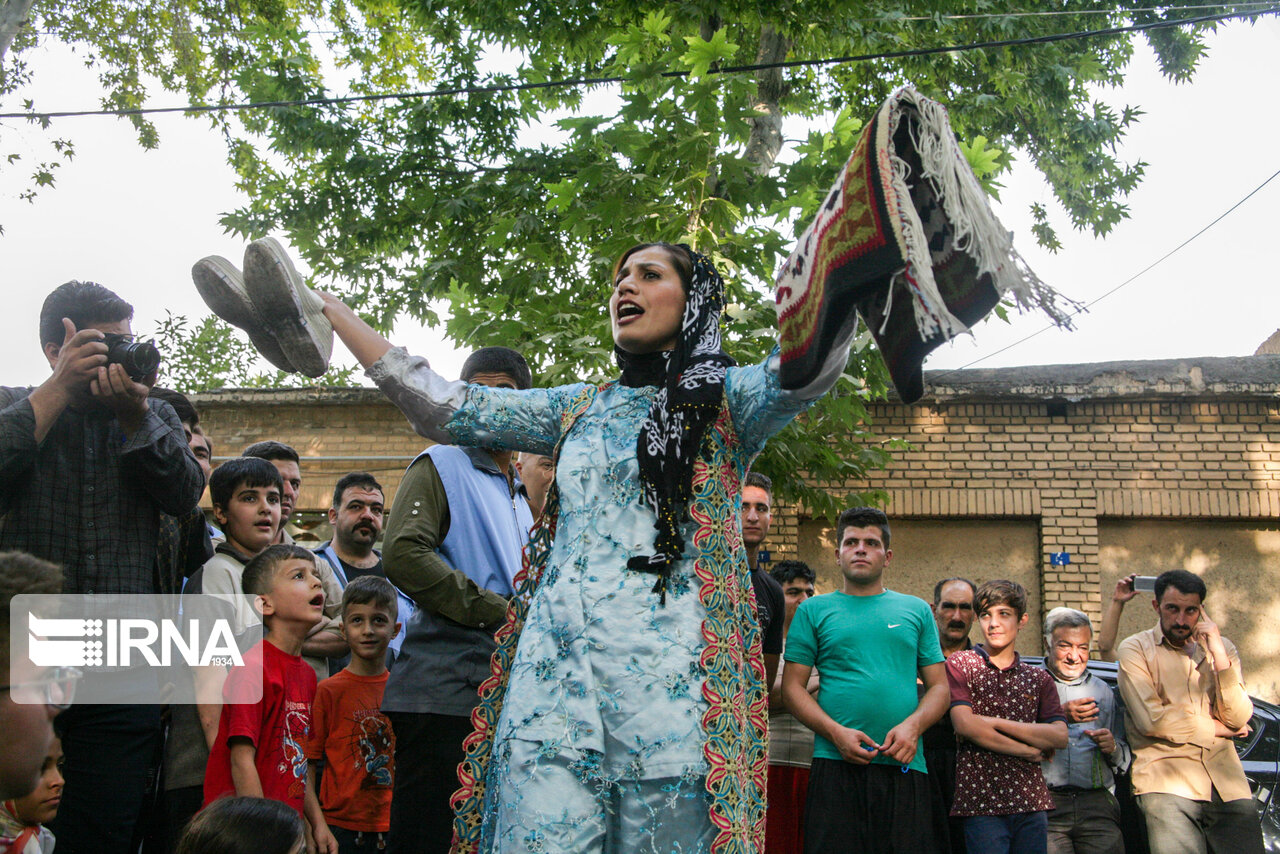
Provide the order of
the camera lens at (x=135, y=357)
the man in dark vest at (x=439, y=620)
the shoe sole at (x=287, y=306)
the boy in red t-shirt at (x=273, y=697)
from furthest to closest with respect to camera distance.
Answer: the man in dark vest at (x=439, y=620) → the boy in red t-shirt at (x=273, y=697) → the camera lens at (x=135, y=357) → the shoe sole at (x=287, y=306)

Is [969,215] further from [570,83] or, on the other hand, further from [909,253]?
[570,83]

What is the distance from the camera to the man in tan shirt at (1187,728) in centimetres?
487

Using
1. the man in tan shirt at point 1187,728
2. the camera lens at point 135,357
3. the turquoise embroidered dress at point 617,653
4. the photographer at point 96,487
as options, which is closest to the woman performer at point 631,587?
the turquoise embroidered dress at point 617,653

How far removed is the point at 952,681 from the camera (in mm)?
4801

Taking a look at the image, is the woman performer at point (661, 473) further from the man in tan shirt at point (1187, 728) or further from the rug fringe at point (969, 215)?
the man in tan shirt at point (1187, 728)

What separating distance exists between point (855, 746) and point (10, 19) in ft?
28.3

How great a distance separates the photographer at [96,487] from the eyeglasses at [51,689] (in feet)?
0.53

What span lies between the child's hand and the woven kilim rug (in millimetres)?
2270

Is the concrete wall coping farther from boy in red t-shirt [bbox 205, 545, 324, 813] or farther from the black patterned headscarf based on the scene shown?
the black patterned headscarf

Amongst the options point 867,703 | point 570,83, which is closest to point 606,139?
point 570,83

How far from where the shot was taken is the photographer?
283cm

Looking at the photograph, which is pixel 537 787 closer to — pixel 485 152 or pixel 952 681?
pixel 952 681

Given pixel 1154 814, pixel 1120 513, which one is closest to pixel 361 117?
pixel 1120 513

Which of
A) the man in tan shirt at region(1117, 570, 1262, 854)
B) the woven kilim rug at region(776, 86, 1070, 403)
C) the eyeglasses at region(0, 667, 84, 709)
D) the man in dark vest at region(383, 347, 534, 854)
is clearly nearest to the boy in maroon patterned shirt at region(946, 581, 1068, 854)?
the man in tan shirt at region(1117, 570, 1262, 854)
